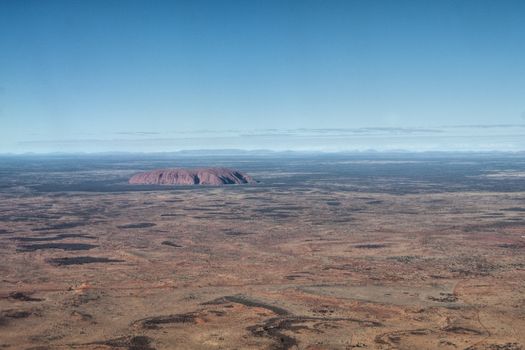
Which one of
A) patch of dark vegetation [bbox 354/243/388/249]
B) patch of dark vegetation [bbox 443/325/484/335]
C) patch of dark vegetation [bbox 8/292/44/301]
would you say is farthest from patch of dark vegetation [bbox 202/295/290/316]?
patch of dark vegetation [bbox 354/243/388/249]

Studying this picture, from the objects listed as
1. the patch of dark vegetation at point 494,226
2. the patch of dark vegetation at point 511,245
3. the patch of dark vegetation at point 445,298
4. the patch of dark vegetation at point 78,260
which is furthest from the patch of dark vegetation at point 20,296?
the patch of dark vegetation at point 494,226

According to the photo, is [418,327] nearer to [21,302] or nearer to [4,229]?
[21,302]

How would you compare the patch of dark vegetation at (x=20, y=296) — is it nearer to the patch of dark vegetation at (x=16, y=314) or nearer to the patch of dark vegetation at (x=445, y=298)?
the patch of dark vegetation at (x=16, y=314)

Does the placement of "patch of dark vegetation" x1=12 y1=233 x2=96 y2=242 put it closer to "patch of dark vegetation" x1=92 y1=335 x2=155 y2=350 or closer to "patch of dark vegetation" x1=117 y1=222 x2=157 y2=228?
"patch of dark vegetation" x1=117 y1=222 x2=157 y2=228

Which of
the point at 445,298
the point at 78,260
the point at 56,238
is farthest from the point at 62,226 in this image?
the point at 445,298

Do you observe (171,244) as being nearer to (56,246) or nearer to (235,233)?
(235,233)

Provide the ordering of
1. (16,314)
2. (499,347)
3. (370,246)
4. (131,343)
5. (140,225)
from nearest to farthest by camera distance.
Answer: (499,347), (131,343), (16,314), (370,246), (140,225)
